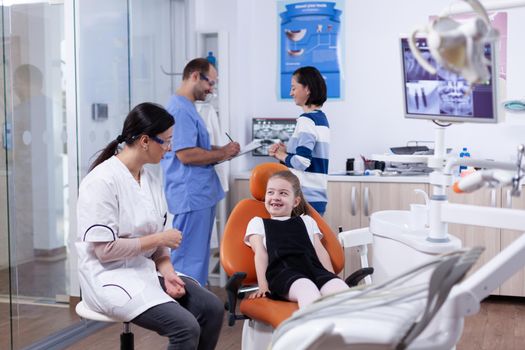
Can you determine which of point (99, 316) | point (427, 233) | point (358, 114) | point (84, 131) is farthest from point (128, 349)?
point (358, 114)

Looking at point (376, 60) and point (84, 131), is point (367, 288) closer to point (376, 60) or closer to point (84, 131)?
point (84, 131)

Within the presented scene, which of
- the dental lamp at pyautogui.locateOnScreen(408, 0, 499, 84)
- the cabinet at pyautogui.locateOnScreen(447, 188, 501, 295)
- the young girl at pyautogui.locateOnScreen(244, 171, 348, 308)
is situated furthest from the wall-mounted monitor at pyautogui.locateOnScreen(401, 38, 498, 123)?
the cabinet at pyautogui.locateOnScreen(447, 188, 501, 295)

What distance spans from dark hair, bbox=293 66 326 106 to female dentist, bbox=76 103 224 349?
97 centimetres

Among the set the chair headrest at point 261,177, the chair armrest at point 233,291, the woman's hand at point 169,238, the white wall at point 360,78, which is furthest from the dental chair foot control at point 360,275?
the white wall at point 360,78

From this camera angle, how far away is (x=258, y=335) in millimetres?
2402

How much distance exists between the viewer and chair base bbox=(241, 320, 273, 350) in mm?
2381

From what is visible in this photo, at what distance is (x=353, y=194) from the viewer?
399cm

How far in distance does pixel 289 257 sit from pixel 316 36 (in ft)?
7.21

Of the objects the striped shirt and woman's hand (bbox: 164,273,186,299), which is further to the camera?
the striped shirt

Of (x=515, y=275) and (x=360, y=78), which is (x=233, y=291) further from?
(x=360, y=78)

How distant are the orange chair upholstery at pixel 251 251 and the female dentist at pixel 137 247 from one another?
0.46ft

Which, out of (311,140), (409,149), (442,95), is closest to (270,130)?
(409,149)

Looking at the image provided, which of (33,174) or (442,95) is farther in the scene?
(33,174)

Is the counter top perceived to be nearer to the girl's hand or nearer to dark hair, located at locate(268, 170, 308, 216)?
dark hair, located at locate(268, 170, 308, 216)
